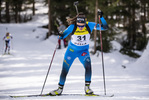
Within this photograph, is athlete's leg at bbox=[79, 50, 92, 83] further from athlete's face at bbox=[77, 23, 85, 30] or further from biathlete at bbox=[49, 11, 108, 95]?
athlete's face at bbox=[77, 23, 85, 30]

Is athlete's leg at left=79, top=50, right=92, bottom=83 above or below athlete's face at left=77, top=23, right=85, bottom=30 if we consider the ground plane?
below

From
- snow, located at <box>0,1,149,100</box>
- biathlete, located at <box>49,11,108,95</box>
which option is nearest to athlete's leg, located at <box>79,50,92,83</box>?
biathlete, located at <box>49,11,108,95</box>

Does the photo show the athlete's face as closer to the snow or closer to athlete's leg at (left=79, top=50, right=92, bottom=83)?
athlete's leg at (left=79, top=50, right=92, bottom=83)

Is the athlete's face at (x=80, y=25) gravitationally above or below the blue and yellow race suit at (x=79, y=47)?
above

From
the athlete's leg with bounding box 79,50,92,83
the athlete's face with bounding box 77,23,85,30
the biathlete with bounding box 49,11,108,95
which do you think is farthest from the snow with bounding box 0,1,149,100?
the athlete's face with bounding box 77,23,85,30

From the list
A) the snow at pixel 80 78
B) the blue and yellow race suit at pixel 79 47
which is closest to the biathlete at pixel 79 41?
the blue and yellow race suit at pixel 79 47

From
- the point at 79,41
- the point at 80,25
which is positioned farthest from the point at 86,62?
the point at 80,25

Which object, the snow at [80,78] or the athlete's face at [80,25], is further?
the snow at [80,78]

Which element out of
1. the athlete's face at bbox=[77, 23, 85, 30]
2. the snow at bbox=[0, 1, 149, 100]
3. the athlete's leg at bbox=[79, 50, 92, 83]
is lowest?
the snow at bbox=[0, 1, 149, 100]

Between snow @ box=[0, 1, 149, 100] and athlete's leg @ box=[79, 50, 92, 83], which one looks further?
snow @ box=[0, 1, 149, 100]

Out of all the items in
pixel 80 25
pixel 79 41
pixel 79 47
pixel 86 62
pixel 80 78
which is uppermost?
pixel 80 25

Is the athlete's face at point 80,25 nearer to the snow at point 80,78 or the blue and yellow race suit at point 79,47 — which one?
the blue and yellow race suit at point 79,47

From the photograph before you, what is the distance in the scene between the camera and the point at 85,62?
4270mm

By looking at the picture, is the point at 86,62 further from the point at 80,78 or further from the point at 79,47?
the point at 80,78
